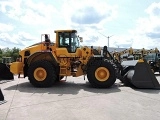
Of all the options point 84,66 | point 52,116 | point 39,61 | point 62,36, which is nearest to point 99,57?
point 84,66

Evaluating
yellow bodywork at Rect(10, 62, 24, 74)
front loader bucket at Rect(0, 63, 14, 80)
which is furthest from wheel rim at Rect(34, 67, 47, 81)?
front loader bucket at Rect(0, 63, 14, 80)

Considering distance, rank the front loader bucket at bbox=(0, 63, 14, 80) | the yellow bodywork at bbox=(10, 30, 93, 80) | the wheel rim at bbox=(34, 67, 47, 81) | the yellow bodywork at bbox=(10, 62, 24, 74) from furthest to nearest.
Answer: the front loader bucket at bbox=(0, 63, 14, 80)
the yellow bodywork at bbox=(10, 62, 24, 74)
the yellow bodywork at bbox=(10, 30, 93, 80)
the wheel rim at bbox=(34, 67, 47, 81)

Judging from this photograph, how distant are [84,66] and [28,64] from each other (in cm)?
268

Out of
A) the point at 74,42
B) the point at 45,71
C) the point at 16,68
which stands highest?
the point at 74,42

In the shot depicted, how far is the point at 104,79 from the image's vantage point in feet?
33.7

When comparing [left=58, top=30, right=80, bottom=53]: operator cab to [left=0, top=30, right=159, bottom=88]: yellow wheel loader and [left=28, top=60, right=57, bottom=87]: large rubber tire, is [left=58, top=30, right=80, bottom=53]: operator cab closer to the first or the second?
[left=0, top=30, right=159, bottom=88]: yellow wheel loader

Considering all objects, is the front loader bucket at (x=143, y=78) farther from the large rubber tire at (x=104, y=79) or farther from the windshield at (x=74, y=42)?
the windshield at (x=74, y=42)

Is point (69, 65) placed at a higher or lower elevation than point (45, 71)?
higher

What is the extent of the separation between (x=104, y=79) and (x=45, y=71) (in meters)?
2.65

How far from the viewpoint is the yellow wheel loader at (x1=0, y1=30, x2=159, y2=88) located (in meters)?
10.2

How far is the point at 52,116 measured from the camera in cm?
564

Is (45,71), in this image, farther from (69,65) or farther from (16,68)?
(16,68)

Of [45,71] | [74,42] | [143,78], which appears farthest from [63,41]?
[143,78]

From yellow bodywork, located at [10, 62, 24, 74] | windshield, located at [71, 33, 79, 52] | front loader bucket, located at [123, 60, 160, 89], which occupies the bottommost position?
front loader bucket, located at [123, 60, 160, 89]
